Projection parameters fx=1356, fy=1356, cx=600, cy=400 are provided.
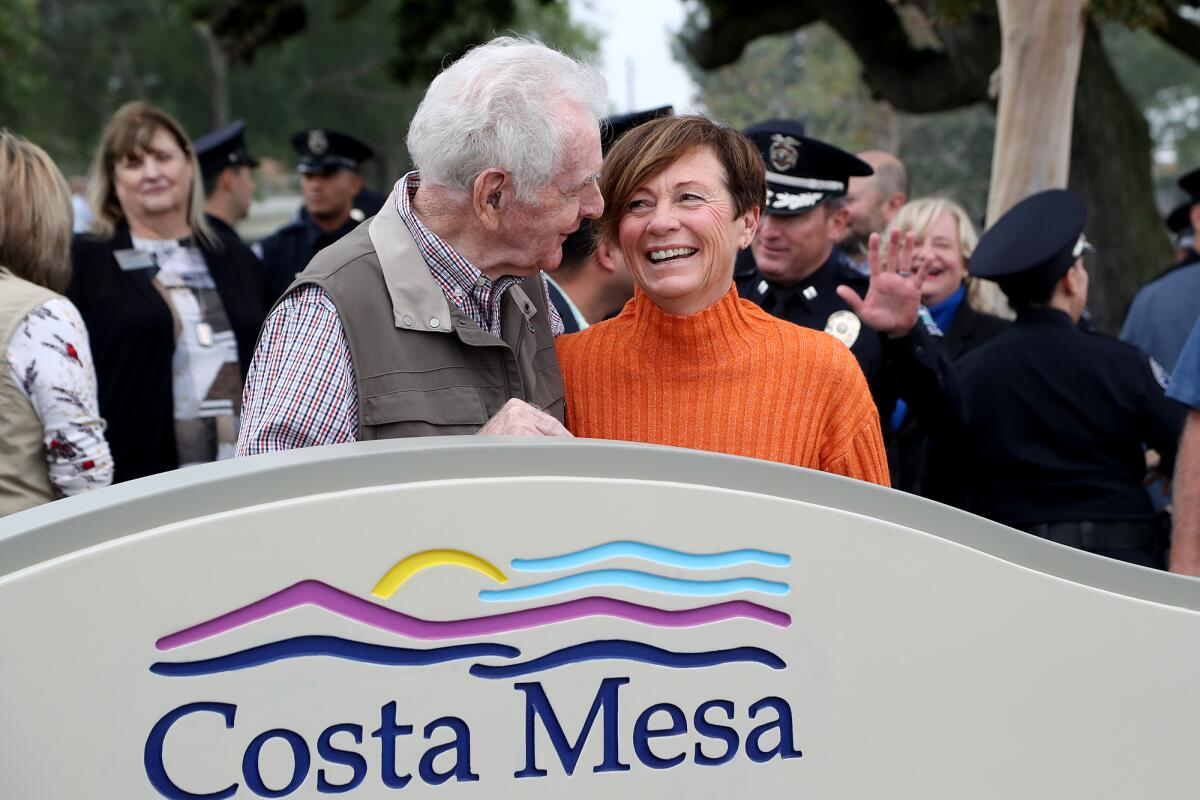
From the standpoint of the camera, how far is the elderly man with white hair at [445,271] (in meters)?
2.05

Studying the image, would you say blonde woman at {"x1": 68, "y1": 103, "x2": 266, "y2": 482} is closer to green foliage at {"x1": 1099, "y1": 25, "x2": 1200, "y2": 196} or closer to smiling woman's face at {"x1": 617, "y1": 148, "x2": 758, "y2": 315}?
smiling woman's face at {"x1": 617, "y1": 148, "x2": 758, "y2": 315}

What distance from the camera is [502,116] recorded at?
2.10 m

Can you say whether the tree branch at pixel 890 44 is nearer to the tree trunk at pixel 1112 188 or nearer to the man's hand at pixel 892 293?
the tree trunk at pixel 1112 188

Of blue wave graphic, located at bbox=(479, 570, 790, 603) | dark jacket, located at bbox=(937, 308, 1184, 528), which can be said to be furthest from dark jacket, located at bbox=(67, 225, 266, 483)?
blue wave graphic, located at bbox=(479, 570, 790, 603)

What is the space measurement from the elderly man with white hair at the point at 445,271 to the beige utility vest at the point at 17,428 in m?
1.21

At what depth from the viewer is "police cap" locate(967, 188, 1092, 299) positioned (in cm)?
366

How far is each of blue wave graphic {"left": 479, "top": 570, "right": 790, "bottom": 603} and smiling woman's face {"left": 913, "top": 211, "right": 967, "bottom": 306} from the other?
350 cm

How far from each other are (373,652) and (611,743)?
0.99 feet

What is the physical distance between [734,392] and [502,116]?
69cm

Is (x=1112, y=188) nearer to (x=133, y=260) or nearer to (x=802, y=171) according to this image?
(x=802, y=171)

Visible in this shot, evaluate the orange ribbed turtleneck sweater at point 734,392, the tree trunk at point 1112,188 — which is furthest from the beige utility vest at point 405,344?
the tree trunk at point 1112,188

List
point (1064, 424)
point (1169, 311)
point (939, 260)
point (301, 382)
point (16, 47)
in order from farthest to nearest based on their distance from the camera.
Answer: point (16, 47) < point (1169, 311) < point (939, 260) < point (1064, 424) < point (301, 382)

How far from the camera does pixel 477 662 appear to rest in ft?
4.99

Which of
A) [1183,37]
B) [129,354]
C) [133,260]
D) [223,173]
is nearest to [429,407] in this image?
[129,354]
